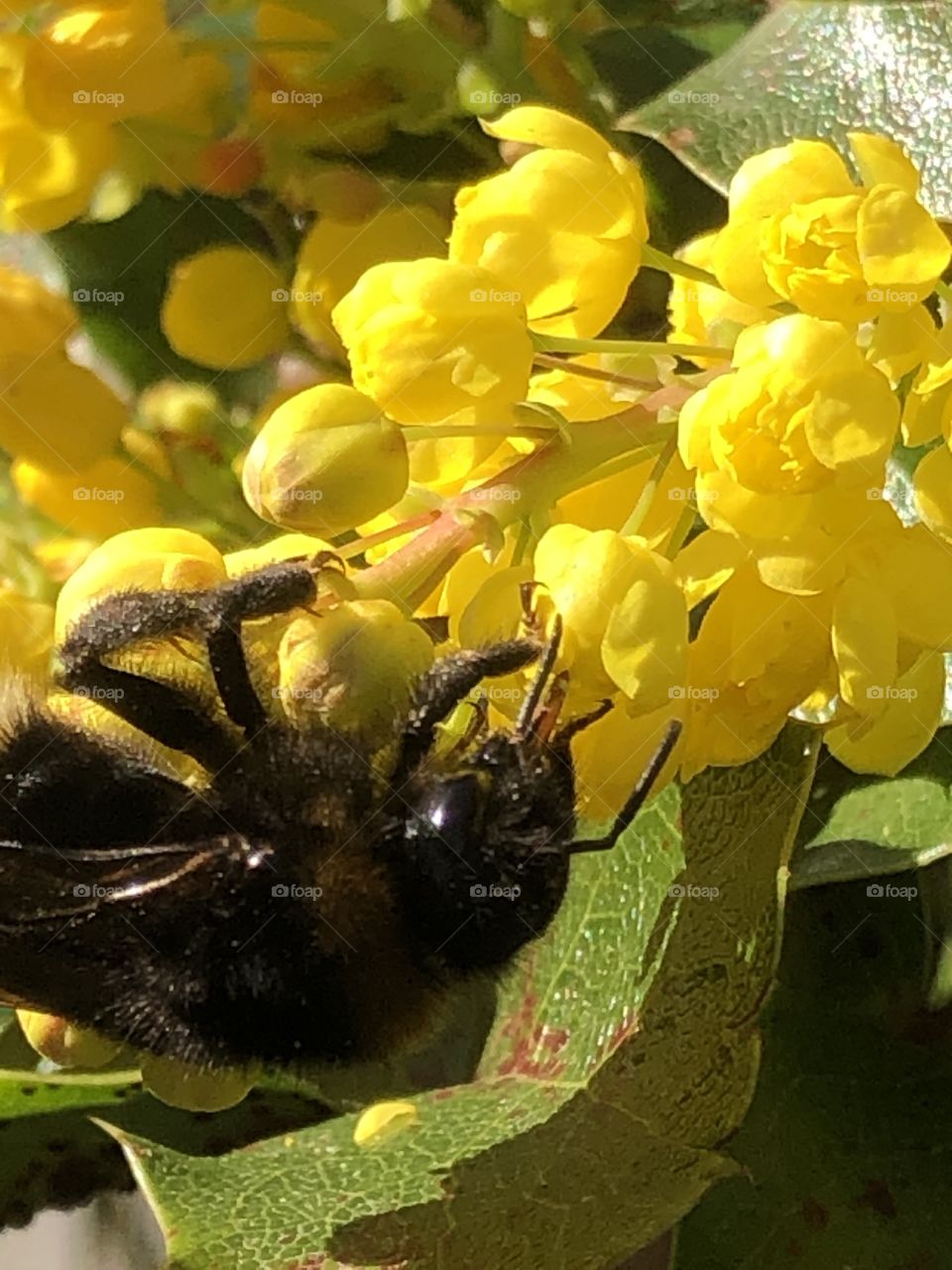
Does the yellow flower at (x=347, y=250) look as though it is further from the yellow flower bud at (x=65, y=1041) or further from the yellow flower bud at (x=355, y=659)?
the yellow flower bud at (x=65, y=1041)

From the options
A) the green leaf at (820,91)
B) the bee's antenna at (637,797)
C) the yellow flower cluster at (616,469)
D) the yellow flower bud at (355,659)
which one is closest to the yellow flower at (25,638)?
the yellow flower cluster at (616,469)

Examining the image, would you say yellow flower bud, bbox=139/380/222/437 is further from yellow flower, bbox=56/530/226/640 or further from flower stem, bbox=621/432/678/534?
flower stem, bbox=621/432/678/534

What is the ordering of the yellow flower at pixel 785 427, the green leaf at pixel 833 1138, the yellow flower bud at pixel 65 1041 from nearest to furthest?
the yellow flower at pixel 785 427
the yellow flower bud at pixel 65 1041
the green leaf at pixel 833 1138

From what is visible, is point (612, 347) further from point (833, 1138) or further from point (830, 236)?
point (833, 1138)

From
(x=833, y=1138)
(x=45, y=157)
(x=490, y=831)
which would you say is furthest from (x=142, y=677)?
(x=833, y=1138)

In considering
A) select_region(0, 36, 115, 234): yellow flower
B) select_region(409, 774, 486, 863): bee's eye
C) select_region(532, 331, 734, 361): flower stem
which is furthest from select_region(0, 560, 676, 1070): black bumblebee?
select_region(0, 36, 115, 234): yellow flower

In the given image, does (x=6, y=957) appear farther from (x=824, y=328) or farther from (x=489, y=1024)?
(x=824, y=328)

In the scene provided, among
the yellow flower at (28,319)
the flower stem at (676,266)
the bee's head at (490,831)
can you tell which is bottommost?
the bee's head at (490,831)
